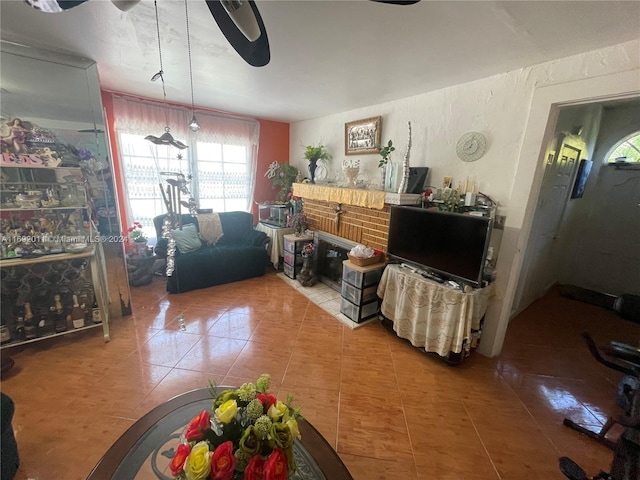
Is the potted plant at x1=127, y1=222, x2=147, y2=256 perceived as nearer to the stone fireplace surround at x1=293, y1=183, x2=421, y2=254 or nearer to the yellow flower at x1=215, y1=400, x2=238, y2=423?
the stone fireplace surround at x1=293, y1=183, x2=421, y2=254

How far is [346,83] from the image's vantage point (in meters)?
2.36

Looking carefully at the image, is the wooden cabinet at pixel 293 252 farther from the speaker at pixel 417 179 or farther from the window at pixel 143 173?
the window at pixel 143 173

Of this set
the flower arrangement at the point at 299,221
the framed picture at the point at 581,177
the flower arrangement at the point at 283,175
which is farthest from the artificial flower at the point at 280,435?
the framed picture at the point at 581,177

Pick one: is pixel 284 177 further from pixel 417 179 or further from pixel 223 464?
pixel 223 464

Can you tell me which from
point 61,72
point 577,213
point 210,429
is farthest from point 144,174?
point 577,213

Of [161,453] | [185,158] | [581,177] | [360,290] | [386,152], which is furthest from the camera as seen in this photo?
[185,158]

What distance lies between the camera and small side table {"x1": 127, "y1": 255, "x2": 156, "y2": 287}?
3277mm

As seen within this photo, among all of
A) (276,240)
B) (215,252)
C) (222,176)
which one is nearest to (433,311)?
(276,240)

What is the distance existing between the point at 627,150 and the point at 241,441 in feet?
16.5

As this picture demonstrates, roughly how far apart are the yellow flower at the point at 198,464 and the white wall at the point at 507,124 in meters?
2.38

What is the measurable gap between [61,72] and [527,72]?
374cm

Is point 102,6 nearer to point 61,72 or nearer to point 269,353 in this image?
point 61,72

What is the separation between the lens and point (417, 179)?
2580 millimetres

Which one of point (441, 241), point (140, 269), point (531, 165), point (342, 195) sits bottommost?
point (140, 269)
